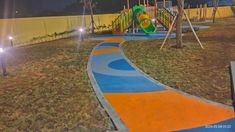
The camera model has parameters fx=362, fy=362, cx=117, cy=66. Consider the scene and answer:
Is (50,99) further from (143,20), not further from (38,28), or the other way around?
(143,20)

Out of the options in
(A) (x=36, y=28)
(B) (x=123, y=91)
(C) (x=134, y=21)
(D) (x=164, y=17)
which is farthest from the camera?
(C) (x=134, y=21)

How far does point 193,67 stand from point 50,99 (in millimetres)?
5266

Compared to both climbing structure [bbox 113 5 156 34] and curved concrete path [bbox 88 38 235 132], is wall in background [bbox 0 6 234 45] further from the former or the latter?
curved concrete path [bbox 88 38 235 132]

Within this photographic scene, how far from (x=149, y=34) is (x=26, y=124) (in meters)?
20.1

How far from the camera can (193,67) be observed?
11.9 m

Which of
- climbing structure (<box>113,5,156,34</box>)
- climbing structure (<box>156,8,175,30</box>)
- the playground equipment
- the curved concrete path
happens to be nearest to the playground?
the curved concrete path

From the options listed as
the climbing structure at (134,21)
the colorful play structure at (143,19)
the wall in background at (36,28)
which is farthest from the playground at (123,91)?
the colorful play structure at (143,19)

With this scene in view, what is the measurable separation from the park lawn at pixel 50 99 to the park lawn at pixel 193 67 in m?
2.27

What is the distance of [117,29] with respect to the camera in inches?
1103

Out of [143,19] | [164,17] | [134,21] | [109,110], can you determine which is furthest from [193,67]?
[134,21]

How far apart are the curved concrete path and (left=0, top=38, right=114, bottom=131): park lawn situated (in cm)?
35

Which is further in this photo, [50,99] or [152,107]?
[50,99]

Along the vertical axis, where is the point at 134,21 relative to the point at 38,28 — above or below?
above

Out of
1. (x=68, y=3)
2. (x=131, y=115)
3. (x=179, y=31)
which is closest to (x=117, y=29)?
(x=179, y=31)
